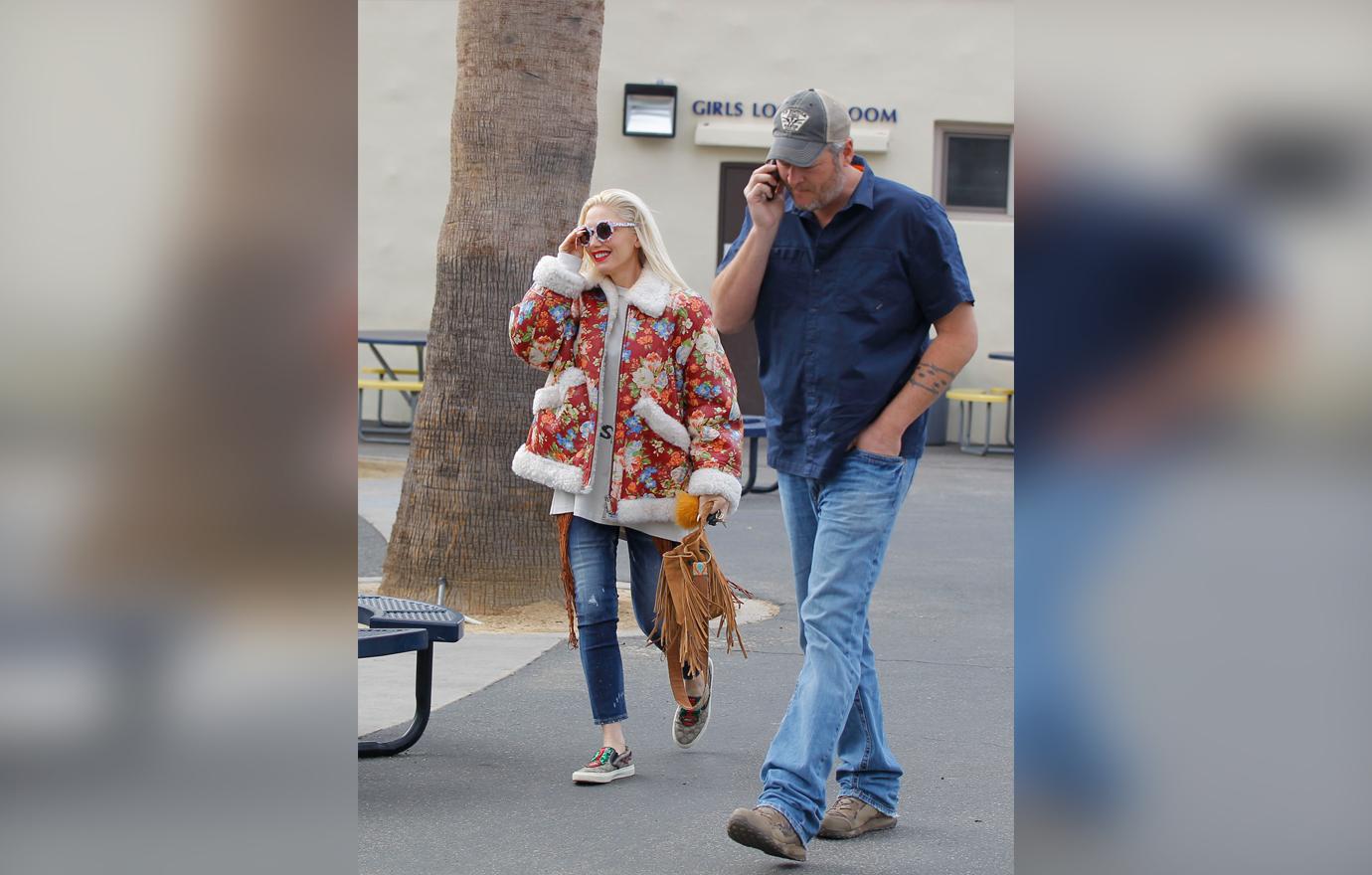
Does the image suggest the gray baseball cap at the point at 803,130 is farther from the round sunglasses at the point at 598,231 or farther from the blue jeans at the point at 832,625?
the round sunglasses at the point at 598,231

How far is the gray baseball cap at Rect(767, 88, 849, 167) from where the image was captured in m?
4.07

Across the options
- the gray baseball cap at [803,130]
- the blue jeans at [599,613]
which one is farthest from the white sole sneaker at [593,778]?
the gray baseball cap at [803,130]

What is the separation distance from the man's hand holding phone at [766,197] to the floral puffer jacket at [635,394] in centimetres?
77

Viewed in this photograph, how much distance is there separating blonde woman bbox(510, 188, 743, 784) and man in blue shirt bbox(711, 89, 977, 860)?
2.05 ft

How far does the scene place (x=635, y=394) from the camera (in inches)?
193

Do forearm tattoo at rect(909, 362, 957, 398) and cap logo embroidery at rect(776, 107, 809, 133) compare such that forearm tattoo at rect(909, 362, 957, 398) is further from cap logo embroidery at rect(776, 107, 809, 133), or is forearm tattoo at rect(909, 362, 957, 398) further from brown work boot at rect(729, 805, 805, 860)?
brown work boot at rect(729, 805, 805, 860)

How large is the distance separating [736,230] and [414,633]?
11.9m

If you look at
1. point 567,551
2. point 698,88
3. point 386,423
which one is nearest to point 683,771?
point 567,551

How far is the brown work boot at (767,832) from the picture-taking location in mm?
3898

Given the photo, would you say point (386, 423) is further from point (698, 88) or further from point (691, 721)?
point (691, 721)

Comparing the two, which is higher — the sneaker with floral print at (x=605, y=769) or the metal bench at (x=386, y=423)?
the metal bench at (x=386, y=423)
